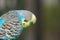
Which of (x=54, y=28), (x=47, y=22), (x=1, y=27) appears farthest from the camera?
(x=54, y=28)

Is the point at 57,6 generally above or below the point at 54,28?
above

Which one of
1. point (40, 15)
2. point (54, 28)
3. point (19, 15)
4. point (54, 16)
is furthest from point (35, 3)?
point (19, 15)

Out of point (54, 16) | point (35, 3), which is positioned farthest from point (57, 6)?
point (35, 3)

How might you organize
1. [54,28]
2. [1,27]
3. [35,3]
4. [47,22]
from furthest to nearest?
[54,28] → [47,22] → [35,3] → [1,27]

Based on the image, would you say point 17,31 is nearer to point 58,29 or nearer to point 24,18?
point 24,18

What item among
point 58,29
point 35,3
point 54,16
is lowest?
point 58,29

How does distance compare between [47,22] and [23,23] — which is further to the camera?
[47,22]
